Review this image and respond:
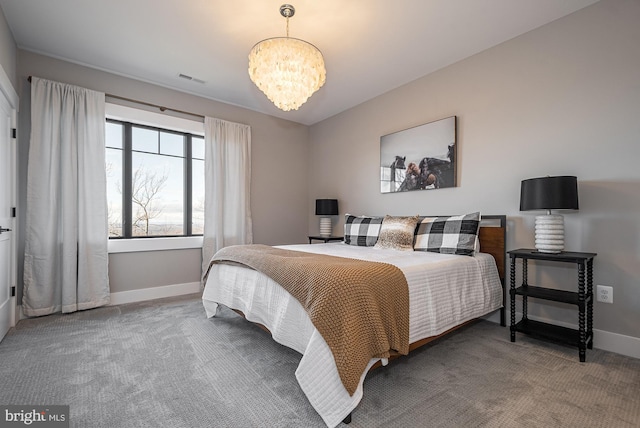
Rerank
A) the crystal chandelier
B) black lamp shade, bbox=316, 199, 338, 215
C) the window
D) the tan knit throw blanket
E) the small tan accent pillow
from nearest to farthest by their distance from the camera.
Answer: the tan knit throw blanket → the crystal chandelier → the small tan accent pillow → the window → black lamp shade, bbox=316, 199, 338, 215

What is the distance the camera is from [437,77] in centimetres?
331

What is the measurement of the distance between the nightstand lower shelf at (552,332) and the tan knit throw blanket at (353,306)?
4.20ft

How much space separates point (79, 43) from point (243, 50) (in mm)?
1542

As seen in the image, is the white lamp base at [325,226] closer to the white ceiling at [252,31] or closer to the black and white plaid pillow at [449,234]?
the black and white plaid pillow at [449,234]

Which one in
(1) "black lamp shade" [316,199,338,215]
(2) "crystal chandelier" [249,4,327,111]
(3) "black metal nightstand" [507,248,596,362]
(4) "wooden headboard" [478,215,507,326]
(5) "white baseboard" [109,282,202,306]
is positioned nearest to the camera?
(3) "black metal nightstand" [507,248,596,362]

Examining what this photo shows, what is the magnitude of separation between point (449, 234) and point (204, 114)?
11.2ft

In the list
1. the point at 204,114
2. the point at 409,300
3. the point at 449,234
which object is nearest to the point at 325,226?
the point at 449,234

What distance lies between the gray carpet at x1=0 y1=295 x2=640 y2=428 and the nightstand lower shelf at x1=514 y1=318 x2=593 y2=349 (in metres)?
0.10

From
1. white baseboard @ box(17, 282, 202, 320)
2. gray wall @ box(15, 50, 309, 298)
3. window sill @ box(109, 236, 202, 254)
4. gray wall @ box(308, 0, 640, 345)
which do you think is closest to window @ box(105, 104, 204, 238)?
window sill @ box(109, 236, 202, 254)

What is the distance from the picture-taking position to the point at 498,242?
2748 mm

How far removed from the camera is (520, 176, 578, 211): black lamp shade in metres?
2.10

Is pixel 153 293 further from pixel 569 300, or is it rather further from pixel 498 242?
pixel 569 300

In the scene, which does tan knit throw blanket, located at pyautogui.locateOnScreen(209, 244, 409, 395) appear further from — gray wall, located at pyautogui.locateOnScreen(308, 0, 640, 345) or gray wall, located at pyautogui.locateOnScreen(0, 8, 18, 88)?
gray wall, located at pyautogui.locateOnScreen(0, 8, 18, 88)

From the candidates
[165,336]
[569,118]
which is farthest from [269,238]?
[569,118]
